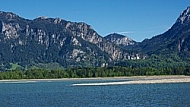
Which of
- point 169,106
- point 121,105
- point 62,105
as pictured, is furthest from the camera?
point 62,105

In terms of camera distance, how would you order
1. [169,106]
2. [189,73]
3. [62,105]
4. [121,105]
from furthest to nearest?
[189,73]
[62,105]
[121,105]
[169,106]

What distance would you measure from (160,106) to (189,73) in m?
143

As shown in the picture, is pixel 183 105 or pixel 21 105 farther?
pixel 21 105

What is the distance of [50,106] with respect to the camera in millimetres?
59594

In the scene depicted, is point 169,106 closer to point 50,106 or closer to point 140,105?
point 140,105

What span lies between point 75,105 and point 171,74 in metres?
144

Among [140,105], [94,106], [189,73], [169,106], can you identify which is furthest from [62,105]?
[189,73]

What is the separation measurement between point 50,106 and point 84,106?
5344mm

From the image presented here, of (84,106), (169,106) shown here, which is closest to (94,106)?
(84,106)

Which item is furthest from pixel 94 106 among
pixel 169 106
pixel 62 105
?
pixel 169 106

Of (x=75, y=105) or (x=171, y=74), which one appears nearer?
(x=75, y=105)

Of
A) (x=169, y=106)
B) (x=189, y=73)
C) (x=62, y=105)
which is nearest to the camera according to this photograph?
(x=169, y=106)

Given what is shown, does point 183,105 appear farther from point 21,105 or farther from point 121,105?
point 21,105

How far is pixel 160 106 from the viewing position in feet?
177
